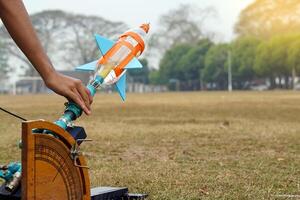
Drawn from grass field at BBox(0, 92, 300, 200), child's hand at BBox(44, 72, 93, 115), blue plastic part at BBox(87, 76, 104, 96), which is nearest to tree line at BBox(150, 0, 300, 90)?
grass field at BBox(0, 92, 300, 200)

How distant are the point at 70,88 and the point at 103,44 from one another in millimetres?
546

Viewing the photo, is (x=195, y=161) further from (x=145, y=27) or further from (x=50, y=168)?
(x=50, y=168)

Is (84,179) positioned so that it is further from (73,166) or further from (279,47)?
(279,47)

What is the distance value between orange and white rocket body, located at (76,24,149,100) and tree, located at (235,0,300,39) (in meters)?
66.3

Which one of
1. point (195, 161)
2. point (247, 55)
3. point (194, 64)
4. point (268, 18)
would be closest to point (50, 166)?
point (195, 161)

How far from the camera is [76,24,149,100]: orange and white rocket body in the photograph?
239cm

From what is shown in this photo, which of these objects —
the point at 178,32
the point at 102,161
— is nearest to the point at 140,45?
the point at 102,161

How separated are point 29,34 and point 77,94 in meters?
0.28

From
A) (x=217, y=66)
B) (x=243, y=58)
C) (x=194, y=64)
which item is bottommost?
(x=217, y=66)

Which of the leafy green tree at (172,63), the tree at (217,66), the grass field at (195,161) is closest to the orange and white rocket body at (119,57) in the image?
the grass field at (195,161)

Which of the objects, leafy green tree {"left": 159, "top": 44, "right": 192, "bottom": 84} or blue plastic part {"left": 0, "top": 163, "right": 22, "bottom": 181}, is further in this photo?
leafy green tree {"left": 159, "top": 44, "right": 192, "bottom": 84}

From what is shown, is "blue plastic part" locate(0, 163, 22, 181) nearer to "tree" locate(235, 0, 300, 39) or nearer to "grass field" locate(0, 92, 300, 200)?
"grass field" locate(0, 92, 300, 200)

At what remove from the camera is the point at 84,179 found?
2.01 meters

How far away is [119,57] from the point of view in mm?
2430
